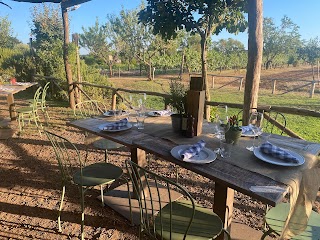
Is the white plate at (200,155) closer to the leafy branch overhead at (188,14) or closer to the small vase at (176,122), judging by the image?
the small vase at (176,122)

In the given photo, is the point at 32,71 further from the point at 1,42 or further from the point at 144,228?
the point at 144,228

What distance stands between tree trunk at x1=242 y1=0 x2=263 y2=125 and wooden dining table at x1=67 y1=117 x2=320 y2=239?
923 millimetres

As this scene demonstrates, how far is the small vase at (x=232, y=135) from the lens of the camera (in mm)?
1439

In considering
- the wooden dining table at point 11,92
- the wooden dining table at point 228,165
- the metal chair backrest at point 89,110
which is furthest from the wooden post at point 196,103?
the wooden dining table at point 11,92

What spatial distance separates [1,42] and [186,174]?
54.1 ft

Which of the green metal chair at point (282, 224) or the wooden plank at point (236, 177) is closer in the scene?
the wooden plank at point (236, 177)

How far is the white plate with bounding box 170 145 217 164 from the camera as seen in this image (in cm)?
125

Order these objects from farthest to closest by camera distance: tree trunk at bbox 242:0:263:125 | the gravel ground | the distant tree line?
1. the distant tree line
2. tree trunk at bbox 242:0:263:125
3. the gravel ground

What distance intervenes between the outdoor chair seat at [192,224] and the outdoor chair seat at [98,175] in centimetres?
58

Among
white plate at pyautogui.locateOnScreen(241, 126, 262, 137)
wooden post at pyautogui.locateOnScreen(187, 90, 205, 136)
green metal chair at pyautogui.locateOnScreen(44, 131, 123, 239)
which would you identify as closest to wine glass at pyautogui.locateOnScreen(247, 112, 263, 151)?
white plate at pyautogui.locateOnScreen(241, 126, 262, 137)

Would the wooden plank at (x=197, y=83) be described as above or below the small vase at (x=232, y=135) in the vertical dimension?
above

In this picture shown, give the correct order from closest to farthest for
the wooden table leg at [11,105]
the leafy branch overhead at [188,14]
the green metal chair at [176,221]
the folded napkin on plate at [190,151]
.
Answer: the green metal chair at [176,221] → the folded napkin on plate at [190,151] → the leafy branch overhead at [188,14] → the wooden table leg at [11,105]

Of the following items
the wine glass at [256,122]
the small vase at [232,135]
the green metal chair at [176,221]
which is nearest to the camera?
the green metal chair at [176,221]

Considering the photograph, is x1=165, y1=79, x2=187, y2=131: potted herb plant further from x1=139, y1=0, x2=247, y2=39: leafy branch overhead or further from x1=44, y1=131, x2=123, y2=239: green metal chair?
x1=139, y1=0, x2=247, y2=39: leafy branch overhead
